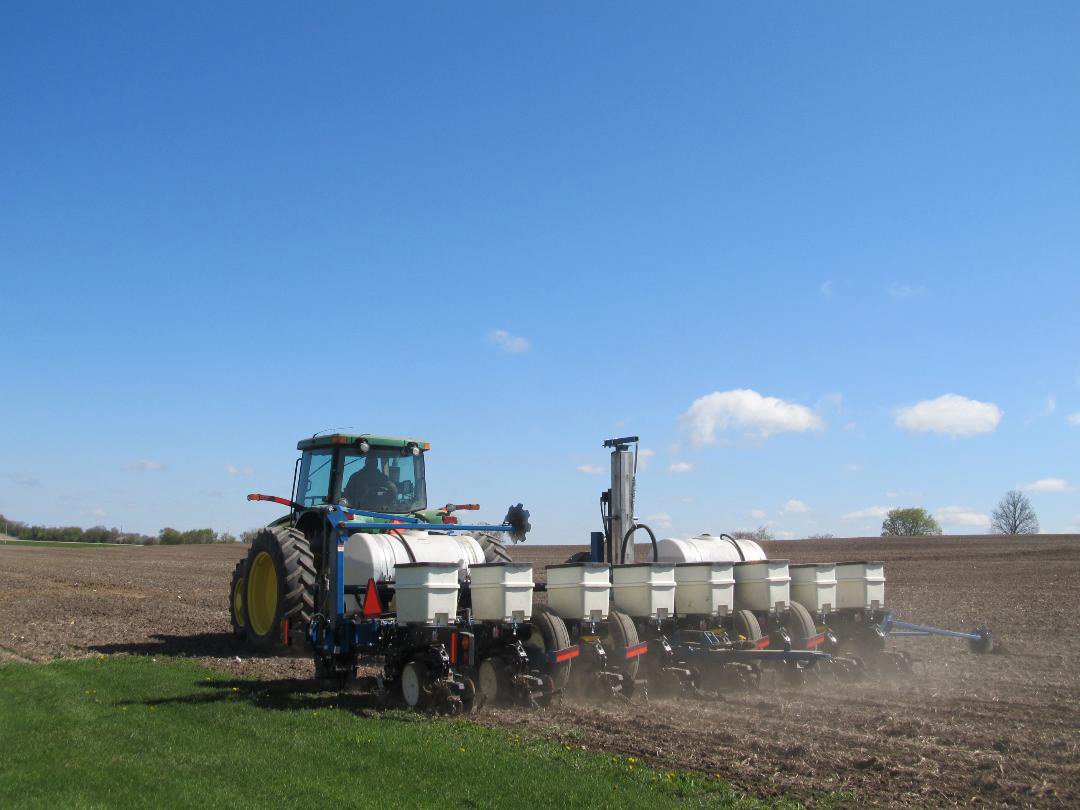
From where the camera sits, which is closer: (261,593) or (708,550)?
(708,550)

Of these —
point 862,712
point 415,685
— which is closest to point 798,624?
point 862,712

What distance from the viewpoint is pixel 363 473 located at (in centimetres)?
1366

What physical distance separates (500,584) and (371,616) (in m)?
1.74

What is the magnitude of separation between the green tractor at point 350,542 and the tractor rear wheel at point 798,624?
369 cm

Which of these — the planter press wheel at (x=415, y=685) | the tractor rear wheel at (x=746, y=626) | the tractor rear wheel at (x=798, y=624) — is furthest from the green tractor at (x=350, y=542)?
the tractor rear wheel at (x=798, y=624)

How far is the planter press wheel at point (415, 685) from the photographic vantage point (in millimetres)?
9094

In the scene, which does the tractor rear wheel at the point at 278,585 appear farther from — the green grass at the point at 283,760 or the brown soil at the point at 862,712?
the green grass at the point at 283,760

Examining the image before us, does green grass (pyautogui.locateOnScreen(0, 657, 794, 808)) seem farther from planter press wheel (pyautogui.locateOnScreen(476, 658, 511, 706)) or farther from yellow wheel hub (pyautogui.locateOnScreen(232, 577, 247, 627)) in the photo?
yellow wheel hub (pyautogui.locateOnScreen(232, 577, 247, 627))

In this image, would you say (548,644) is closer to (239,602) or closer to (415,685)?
(415,685)

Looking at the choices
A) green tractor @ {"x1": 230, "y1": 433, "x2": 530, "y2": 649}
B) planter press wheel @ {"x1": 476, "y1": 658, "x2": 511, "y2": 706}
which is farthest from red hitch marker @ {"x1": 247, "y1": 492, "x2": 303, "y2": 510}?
planter press wheel @ {"x1": 476, "y1": 658, "x2": 511, "y2": 706}

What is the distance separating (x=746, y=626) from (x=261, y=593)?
6.64 metres

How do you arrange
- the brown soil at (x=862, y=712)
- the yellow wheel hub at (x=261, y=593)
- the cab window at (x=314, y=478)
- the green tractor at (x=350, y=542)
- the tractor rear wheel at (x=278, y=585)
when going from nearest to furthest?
the brown soil at (x=862, y=712)
the green tractor at (x=350, y=542)
the tractor rear wheel at (x=278, y=585)
the yellow wheel hub at (x=261, y=593)
the cab window at (x=314, y=478)

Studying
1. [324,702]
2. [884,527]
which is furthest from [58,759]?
[884,527]

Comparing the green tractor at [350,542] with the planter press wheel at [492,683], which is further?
the green tractor at [350,542]
